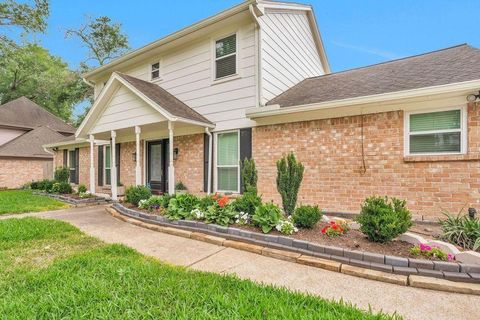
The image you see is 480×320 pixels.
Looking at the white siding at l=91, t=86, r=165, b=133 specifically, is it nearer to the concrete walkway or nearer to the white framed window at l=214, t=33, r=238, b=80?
the white framed window at l=214, t=33, r=238, b=80

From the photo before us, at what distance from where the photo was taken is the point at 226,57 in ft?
25.9

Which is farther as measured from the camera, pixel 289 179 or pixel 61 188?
pixel 61 188

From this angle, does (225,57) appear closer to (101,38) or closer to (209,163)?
(209,163)

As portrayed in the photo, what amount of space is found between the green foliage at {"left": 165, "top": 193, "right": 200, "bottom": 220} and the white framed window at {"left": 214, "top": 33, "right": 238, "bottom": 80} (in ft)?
13.0

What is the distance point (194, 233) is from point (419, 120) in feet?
16.9

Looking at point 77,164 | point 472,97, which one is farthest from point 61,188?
point 472,97

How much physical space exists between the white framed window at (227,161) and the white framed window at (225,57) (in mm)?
1826

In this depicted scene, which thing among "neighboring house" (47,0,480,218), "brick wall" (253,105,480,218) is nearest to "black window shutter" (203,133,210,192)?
"neighboring house" (47,0,480,218)

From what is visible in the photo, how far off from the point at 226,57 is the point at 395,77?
4651mm

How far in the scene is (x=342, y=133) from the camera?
6152 mm

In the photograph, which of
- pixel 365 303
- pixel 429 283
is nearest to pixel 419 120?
pixel 429 283

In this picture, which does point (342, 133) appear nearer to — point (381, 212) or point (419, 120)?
point (419, 120)

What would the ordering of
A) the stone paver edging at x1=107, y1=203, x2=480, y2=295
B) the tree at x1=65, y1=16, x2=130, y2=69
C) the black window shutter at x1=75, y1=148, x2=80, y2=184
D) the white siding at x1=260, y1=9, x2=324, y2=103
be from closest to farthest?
the stone paver edging at x1=107, y1=203, x2=480, y2=295 < the white siding at x1=260, y1=9, x2=324, y2=103 < the black window shutter at x1=75, y1=148, x2=80, y2=184 < the tree at x1=65, y1=16, x2=130, y2=69

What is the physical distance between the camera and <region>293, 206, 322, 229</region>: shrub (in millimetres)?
4527
